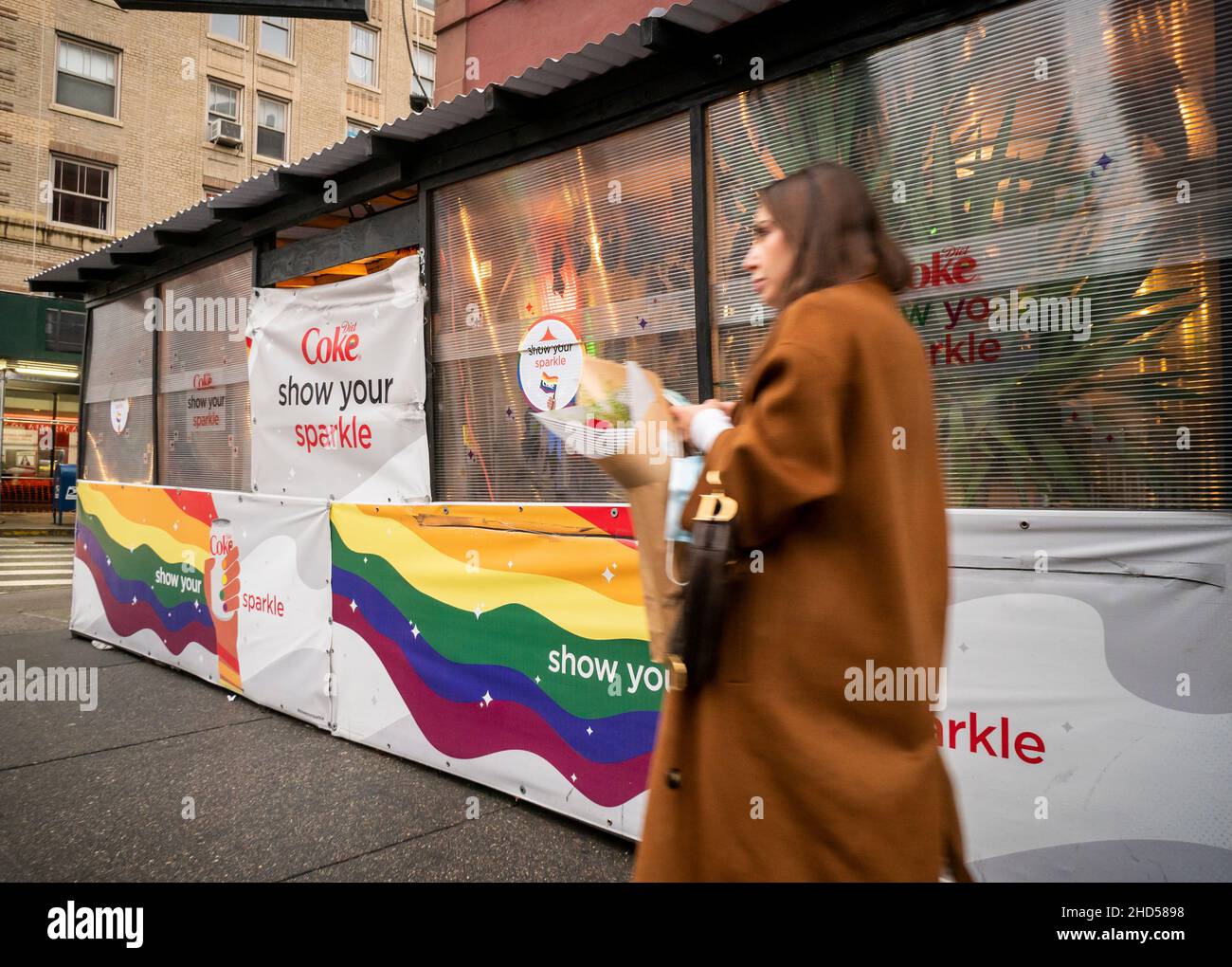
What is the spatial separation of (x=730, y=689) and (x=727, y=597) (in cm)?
16

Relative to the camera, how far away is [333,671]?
529cm

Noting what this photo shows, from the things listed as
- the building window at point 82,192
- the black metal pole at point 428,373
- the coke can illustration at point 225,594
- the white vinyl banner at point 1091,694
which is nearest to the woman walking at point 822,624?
the white vinyl banner at point 1091,694

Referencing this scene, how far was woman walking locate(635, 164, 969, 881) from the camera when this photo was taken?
151cm

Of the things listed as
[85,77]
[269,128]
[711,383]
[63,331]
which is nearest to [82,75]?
[85,77]

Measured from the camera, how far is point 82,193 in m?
20.7

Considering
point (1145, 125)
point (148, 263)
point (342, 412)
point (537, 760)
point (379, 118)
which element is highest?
point (379, 118)

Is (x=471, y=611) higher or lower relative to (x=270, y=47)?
lower

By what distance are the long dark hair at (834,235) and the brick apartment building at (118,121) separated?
58.4 feet

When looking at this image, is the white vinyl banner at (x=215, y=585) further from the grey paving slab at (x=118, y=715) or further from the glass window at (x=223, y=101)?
the glass window at (x=223, y=101)

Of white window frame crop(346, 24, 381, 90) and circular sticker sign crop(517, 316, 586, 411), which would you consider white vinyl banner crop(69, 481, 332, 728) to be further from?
white window frame crop(346, 24, 381, 90)

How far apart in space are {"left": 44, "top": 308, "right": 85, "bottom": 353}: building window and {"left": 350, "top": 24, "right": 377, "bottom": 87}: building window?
10.7m

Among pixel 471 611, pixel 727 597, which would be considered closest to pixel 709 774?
pixel 727 597

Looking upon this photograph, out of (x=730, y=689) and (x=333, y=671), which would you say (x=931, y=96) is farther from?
(x=333, y=671)

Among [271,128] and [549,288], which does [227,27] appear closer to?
[271,128]
